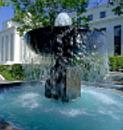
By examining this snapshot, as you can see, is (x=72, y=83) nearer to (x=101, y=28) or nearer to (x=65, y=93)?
(x=65, y=93)

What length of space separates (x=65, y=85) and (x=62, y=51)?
1.04m

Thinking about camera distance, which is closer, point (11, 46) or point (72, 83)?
point (72, 83)

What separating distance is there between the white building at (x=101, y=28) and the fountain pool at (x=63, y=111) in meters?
32.8

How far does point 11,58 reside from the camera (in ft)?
173

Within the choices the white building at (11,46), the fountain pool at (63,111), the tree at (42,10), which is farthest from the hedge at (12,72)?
the white building at (11,46)

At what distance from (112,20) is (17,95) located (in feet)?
125

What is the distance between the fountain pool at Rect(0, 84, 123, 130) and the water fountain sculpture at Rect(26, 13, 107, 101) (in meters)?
0.39

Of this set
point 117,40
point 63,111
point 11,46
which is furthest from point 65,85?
point 11,46

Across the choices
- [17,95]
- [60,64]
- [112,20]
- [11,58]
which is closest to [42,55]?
[60,64]

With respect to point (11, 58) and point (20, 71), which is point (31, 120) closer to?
point (20, 71)

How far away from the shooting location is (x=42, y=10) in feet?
83.3

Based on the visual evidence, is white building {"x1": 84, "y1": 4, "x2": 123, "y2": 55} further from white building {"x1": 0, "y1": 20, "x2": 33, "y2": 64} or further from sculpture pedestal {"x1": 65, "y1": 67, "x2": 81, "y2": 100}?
sculpture pedestal {"x1": 65, "y1": 67, "x2": 81, "y2": 100}

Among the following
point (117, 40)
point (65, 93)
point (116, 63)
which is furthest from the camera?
point (117, 40)

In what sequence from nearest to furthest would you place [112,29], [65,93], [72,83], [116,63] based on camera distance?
[65,93], [72,83], [116,63], [112,29]
